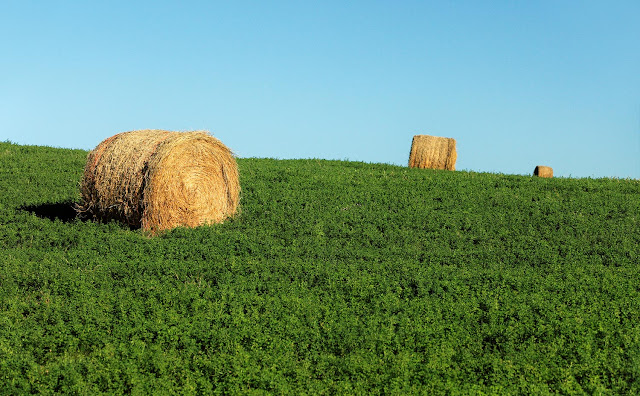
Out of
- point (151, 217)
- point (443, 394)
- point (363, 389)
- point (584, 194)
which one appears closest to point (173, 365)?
point (363, 389)

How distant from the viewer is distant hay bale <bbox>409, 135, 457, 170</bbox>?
76.0 feet

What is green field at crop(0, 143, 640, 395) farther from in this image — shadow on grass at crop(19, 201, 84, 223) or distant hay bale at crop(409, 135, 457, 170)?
distant hay bale at crop(409, 135, 457, 170)

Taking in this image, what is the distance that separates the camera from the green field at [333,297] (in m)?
7.77

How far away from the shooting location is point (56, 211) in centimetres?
1648

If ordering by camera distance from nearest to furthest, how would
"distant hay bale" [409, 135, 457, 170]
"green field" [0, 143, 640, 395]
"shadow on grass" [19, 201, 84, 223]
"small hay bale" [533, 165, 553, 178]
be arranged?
"green field" [0, 143, 640, 395] → "shadow on grass" [19, 201, 84, 223] → "distant hay bale" [409, 135, 457, 170] → "small hay bale" [533, 165, 553, 178]

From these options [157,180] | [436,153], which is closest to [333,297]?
[157,180]

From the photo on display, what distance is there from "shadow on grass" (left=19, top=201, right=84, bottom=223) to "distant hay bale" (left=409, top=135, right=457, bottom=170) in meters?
12.0

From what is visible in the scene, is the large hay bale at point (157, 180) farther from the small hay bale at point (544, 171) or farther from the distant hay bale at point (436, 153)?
the small hay bale at point (544, 171)

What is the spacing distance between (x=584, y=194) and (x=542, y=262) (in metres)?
5.99

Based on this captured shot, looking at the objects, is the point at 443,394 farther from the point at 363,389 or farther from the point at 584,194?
the point at 584,194

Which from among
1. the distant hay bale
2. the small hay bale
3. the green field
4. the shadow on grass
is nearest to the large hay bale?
the green field

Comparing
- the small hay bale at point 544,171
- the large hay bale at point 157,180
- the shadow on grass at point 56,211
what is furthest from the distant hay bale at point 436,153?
the shadow on grass at point 56,211

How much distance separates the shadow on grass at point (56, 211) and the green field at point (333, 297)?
0.05m

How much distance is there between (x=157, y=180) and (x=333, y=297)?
18.7ft
